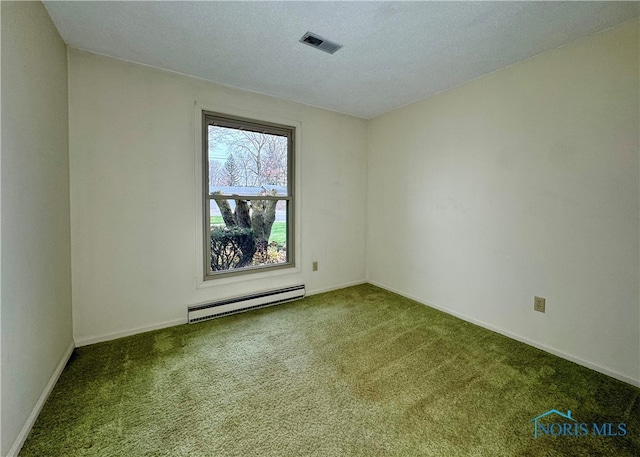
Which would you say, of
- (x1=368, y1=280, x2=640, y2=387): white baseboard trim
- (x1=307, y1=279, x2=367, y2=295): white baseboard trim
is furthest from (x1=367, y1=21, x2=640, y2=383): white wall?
(x1=307, y1=279, x2=367, y2=295): white baseboard trim

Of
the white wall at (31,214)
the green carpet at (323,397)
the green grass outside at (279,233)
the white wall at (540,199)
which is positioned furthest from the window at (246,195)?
the white wall at (540,199)

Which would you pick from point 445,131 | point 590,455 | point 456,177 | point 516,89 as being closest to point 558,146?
point 516,89

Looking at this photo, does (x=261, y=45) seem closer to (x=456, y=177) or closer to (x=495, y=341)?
(x=456, y=177)

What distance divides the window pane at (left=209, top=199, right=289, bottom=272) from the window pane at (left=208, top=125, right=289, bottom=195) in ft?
0.51

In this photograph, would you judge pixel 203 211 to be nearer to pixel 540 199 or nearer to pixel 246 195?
Result: pixel 246 195

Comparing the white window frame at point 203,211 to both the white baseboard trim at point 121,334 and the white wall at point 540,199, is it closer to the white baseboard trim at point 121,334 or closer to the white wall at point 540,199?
the white baseboard trim at point 121,334

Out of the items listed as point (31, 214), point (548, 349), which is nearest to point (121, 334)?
point (31, 214)

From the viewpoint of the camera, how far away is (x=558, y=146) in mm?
2123

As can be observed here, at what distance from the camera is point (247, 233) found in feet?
10.2

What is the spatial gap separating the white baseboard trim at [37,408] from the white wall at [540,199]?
128 inches

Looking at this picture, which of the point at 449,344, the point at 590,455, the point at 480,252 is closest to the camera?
the point at 590,455

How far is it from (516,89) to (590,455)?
2.51 m

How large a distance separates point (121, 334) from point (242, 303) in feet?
3.48

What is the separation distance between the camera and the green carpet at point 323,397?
1349 millimetres
